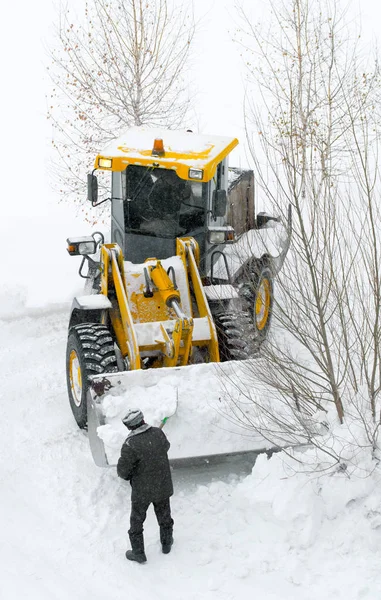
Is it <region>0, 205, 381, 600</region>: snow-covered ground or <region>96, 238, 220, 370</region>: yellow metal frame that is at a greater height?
<region>96, 238, 220, 370</region>: yellow metal frame

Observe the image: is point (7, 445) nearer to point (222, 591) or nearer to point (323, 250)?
point (222, 591)

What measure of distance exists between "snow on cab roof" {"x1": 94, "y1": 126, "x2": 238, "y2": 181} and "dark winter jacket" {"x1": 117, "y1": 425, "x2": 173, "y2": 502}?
3163 mm

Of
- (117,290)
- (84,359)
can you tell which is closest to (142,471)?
(84,359)

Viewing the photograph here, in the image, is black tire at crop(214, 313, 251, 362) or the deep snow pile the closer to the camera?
the deep snow pile

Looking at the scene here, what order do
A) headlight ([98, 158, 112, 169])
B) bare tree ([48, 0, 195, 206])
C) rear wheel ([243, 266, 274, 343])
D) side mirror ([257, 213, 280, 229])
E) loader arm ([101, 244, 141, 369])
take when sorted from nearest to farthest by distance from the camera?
loader arm ([101, 244, 141, 369]) < headlight ([98, 158, 112, 169]) < rear wheel ([243, 266, 274, 343]) < side mirror ([257, 213, 280, 229]) < bare tree ([48, 0, 195, 206])

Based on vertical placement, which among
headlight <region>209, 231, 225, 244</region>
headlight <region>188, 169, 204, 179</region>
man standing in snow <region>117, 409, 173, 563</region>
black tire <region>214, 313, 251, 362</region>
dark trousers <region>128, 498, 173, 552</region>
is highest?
headlight <region>188, 169, 204, 179</region>

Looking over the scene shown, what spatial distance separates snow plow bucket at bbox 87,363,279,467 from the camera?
710 cm

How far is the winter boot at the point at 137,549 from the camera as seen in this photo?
20.6 ft

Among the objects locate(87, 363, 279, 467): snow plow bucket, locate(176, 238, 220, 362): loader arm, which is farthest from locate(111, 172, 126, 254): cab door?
locate(87, 363, 279, 467): snow plow bucket

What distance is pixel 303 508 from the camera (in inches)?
259

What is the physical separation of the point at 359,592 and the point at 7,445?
13.0 ft

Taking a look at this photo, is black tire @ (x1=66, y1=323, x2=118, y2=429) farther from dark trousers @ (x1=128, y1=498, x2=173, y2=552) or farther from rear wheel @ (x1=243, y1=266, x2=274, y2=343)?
rear wheel @ (x1=243, y1=266, x2=274, y2=343)

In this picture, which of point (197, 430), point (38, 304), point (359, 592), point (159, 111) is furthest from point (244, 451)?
point (159, 111)

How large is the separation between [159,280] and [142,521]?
9.35ft
